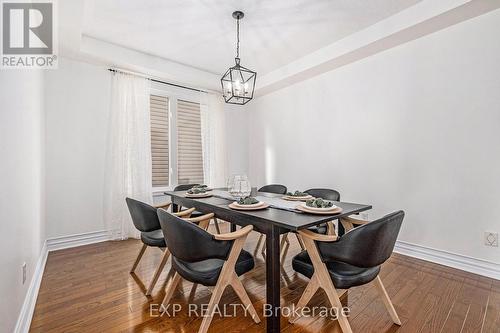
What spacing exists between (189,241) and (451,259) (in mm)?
2793

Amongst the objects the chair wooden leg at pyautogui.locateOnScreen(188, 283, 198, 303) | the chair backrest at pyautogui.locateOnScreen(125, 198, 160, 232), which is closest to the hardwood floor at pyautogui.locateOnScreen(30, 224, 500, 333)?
the chair wooden leg at pyautogui.locateOnScreen(188, 283, 198, 303)

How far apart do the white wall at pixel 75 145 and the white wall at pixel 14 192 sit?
4.39 ft

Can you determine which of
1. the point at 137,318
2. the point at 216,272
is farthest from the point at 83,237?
the point at 216,272

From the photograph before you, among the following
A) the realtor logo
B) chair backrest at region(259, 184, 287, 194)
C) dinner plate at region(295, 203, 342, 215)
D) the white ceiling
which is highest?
the white ceiling

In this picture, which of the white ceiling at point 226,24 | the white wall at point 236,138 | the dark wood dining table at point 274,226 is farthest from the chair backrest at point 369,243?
the white wall at point 236,138

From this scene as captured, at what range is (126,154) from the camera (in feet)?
11.7

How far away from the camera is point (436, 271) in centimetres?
246

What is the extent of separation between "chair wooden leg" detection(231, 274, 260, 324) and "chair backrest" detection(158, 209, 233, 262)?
0.76 feet

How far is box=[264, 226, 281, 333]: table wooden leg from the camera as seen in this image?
1523mm

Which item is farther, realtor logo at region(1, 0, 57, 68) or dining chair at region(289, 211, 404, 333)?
realtor logo at region(1, 0, 57, 68)

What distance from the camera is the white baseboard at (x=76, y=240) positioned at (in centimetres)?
310

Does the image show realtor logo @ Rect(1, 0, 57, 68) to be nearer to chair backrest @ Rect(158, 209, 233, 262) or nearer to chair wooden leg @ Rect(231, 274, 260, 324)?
chair backrest @ Rect(158, 209, 233, 262)

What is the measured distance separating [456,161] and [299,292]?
2.13 metres

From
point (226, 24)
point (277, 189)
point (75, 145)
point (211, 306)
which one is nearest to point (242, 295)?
point (211, 306)
